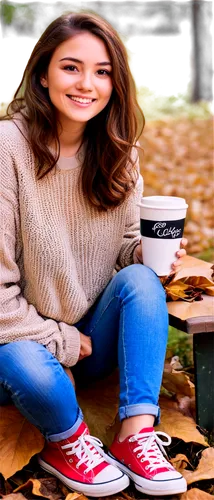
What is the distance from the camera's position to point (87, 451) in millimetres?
1766

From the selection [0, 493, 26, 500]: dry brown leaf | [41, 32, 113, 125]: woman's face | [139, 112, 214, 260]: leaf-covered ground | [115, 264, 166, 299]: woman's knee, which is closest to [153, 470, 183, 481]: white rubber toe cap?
[0, 493, 26, 500]: dry brown leaf

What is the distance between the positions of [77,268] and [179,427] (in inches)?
21.5

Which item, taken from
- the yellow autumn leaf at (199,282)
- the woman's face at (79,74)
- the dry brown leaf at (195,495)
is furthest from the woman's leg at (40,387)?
the woman's face at (79,74)

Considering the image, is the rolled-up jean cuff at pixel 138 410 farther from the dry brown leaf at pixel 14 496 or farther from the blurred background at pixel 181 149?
the blurred background at pixel 181 149

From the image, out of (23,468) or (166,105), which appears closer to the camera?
(23,468)

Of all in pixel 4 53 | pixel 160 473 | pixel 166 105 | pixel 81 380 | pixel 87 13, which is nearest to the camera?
pixel 160 473

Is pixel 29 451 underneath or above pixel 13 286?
underneath

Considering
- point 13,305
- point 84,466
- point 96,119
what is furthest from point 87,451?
point 96,119

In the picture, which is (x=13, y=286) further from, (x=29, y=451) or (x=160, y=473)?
(x=160, y=473)

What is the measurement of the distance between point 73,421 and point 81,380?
334 mm

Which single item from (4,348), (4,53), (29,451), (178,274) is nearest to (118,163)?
(178,274)

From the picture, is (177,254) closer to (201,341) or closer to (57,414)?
(201,341)

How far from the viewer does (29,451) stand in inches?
72.9

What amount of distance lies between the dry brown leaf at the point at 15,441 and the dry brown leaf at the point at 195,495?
40cm
